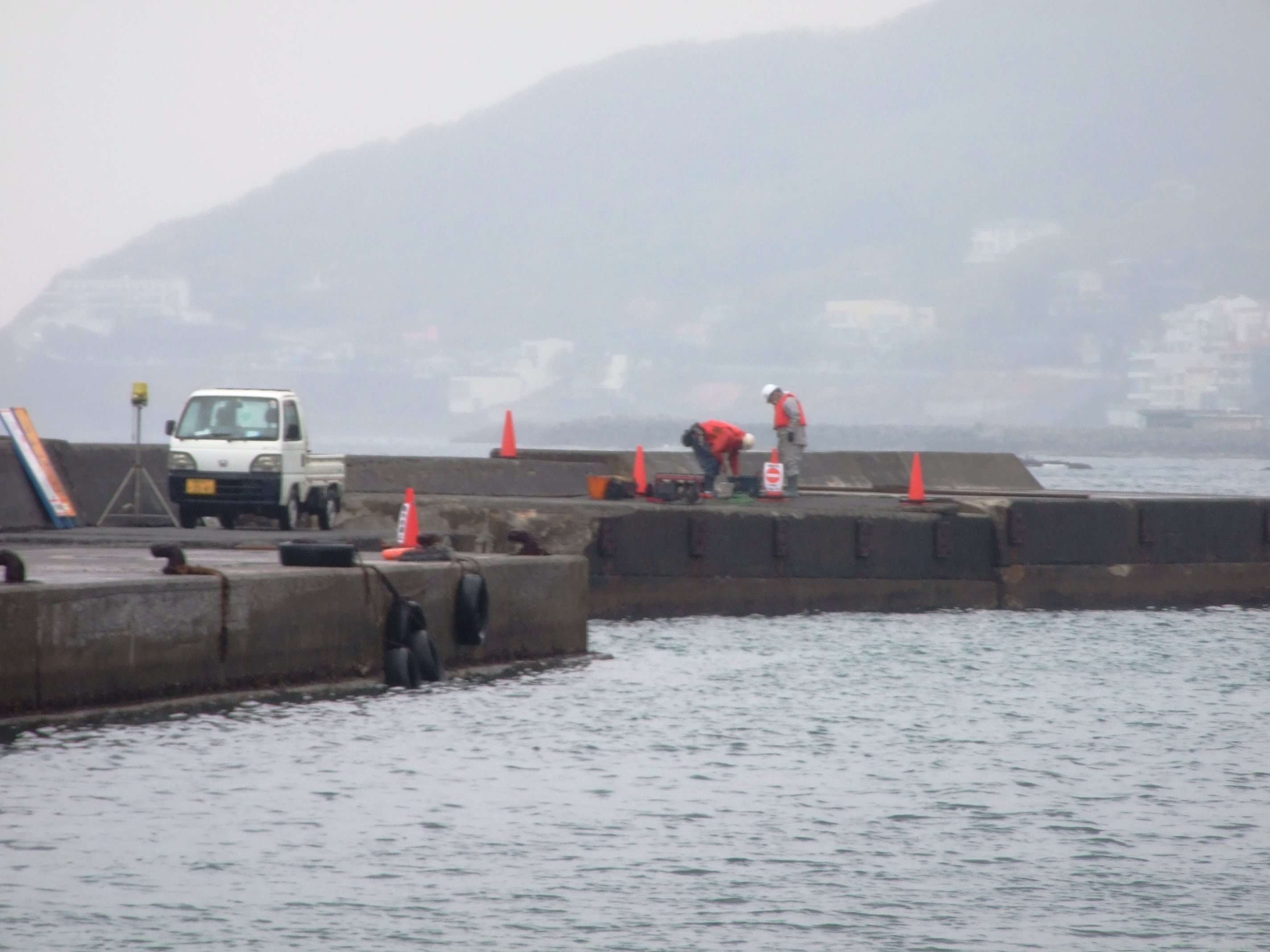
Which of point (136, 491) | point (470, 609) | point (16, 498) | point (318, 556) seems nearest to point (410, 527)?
point (470, 609)

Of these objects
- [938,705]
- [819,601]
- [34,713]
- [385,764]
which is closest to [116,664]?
[34,713]

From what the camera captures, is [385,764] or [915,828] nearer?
[915,828]

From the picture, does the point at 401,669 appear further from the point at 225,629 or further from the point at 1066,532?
the point at 1066,532

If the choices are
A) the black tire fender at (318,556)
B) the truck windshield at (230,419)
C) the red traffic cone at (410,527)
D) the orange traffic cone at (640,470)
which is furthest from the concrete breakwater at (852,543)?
the black tire fender at (318,556)

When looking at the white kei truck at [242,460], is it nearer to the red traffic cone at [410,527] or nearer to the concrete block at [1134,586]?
the red traffic cone at [410,527]

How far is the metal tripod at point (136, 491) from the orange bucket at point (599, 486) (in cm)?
542

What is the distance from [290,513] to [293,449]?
0.76 meters

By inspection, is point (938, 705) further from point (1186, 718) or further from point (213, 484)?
point (213, 484)

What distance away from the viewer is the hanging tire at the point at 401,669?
1542cm

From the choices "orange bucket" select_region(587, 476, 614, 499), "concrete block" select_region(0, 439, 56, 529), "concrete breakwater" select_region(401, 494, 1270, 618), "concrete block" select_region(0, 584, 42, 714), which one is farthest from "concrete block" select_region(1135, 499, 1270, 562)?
"concrete block" select_region(0, 584, 42, 714)

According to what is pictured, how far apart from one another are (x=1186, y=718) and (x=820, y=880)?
8.08m

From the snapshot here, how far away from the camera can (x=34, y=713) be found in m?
12.4

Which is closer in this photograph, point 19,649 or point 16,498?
point 19,649

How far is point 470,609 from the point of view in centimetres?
1625
